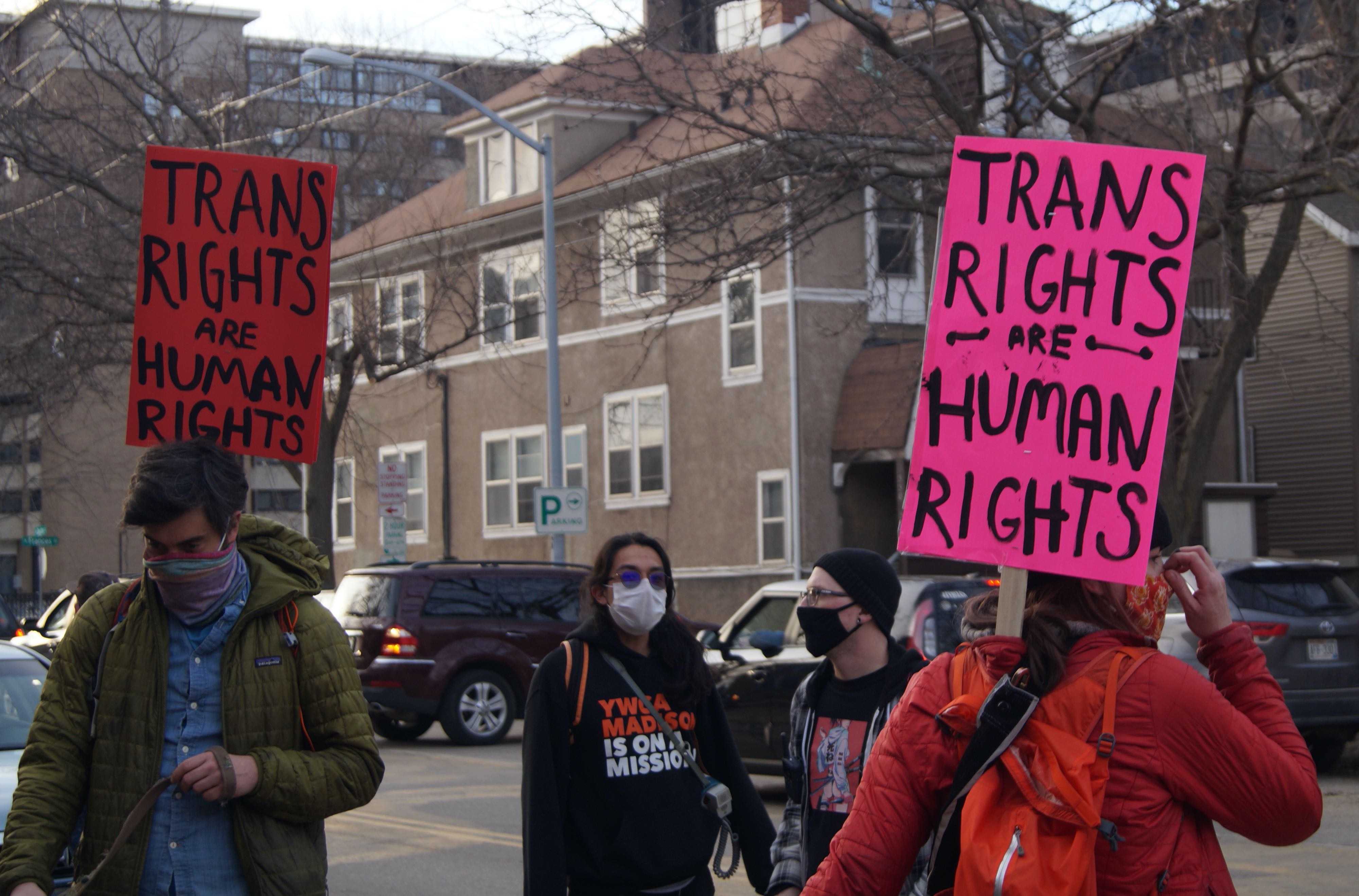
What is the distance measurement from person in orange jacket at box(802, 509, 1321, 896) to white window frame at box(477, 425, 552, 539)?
30.6 m

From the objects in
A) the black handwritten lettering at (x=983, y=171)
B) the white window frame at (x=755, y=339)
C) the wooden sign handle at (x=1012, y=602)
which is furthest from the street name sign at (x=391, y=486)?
the wooden sign handle at (x=1012, y=602)

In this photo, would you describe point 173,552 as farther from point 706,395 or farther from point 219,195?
point 706,395

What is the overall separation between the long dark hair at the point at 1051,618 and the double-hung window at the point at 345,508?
37.3 m

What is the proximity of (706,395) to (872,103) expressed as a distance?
14732 millimetres

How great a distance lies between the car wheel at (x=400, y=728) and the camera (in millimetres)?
18125

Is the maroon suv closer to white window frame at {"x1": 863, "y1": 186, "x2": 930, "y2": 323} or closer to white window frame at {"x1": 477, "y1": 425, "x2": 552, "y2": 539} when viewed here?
white window frame at {"x1": 863, "y1": 186, "x2": 930, "y2": 323}

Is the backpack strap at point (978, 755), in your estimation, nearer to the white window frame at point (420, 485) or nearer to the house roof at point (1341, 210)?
the house roof at point (1341, 210)

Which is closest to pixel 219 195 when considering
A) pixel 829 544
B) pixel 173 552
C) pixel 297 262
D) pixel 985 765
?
pixel 297 262

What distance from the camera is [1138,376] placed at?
10.9 feet

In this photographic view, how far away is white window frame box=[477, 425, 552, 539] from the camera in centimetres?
3419

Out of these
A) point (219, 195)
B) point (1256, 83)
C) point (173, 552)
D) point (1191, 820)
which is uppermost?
point (1256, 83)

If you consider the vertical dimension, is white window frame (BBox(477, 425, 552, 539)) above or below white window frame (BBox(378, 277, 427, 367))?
below

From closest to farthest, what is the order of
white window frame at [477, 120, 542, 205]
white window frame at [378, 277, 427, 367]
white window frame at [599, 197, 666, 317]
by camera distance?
white window frame at [599, 197, 666, 317], white window frame at [378, 277, 427, 367], white window frame at [477, 120, 542, 205]

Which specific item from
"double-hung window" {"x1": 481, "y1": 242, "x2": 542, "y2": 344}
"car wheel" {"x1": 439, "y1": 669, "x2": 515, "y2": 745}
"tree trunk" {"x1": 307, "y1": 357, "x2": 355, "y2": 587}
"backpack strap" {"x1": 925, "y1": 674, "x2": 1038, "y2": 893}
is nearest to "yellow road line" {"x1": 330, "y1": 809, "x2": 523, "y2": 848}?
"car wheel" {"x1": 439, "y1": 669, "x2": 515, "y2": 745}
